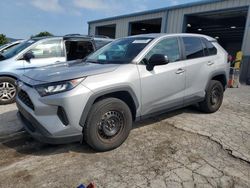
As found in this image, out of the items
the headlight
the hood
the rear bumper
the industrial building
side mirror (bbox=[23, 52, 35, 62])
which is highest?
the industrial building

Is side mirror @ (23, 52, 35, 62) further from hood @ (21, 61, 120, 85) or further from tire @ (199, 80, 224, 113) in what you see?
tire @ (199, 80, 224, 113)

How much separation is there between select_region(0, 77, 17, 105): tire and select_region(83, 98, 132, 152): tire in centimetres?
346

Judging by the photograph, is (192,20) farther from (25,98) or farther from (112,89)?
(25,98)

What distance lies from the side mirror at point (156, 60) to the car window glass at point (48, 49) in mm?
3563

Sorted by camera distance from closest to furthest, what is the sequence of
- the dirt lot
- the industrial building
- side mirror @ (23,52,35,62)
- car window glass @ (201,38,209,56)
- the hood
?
1. the dirt lot
2. the hood
3. car window glass @ (201,38,209,56)
4. side mirror @ (23,52,35,62)
5. the industrial building

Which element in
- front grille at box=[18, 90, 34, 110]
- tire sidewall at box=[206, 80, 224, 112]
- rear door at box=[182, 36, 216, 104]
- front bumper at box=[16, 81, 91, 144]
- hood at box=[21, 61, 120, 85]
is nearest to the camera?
front bumper at box=[16, 81, 91, 144]

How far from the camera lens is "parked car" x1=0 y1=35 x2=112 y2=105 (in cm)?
565

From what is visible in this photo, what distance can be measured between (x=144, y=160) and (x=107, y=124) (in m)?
0.72

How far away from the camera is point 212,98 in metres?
5.30

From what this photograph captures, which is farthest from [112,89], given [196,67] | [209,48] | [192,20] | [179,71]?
[192,20]

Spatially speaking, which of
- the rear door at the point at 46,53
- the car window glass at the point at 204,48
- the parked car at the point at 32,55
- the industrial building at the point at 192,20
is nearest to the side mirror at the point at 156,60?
the car window glass at the point at 204,48

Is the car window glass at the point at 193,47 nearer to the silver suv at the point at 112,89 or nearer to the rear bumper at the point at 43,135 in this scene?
the silver suv at the point at 112,89

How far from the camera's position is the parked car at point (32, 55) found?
5652mm

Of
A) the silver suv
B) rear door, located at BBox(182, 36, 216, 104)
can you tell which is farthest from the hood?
rear door, located at BBox(182, 36, 216, 104)
